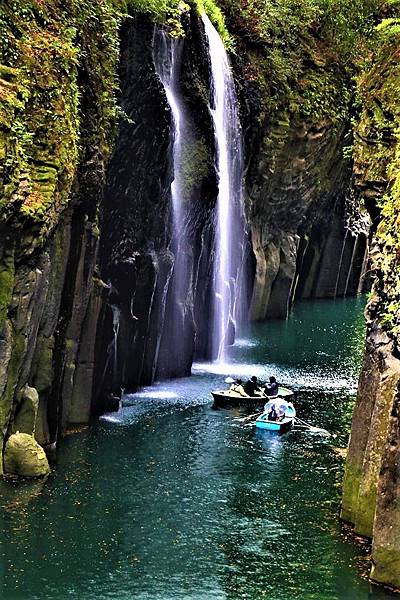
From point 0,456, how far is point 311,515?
23.3ft

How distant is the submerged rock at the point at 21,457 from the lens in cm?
2259

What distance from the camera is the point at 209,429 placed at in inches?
1142

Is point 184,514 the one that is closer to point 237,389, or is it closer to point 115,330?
point 237,389

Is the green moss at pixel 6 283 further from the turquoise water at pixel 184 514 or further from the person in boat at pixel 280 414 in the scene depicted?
the person in boat at pixel 280 414

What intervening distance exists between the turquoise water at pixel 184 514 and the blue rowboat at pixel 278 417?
15.2 inches

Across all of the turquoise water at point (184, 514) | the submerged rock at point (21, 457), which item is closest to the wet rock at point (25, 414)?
the submerged rock at point (21, 457)

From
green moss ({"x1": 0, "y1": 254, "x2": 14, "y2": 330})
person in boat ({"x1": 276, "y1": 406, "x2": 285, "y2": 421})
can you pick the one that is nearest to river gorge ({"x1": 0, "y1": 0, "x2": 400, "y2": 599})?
green moss ({"x1": 0, "y1": 254, "x2": 14, "y2": 330})

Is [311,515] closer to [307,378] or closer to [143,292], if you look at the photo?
[143,292]

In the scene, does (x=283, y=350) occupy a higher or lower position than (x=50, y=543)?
higher

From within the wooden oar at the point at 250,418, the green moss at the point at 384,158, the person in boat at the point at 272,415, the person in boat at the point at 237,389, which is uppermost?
the green moss at the point at 384,158

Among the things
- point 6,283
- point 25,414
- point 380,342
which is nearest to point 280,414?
point 25,414

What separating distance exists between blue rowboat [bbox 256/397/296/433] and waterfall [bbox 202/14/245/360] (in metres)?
13.0

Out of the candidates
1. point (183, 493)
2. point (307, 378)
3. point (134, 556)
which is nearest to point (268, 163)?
point (307, 378)

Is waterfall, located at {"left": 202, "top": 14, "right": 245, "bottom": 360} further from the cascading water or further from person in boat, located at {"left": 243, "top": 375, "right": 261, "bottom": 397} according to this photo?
person in boat, located at {"left": 243, "top": 375, "right": 261, "bottom": 397}
